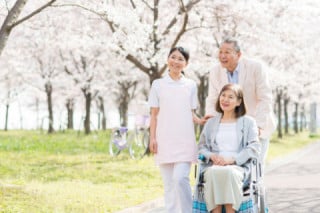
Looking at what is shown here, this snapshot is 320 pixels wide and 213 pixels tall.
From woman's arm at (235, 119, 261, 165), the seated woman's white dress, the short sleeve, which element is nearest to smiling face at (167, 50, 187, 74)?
the short sleeve

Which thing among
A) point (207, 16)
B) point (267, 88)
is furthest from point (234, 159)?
point (207, 16)

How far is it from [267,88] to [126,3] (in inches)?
451

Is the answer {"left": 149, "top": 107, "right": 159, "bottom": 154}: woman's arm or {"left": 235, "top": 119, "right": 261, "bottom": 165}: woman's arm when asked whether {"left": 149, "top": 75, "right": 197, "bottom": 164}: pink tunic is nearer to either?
{"left": 149, "top": 107, "right": 159, "bottom": 154}: woman's arm

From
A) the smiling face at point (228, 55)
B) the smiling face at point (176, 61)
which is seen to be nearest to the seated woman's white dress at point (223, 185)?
the smiling face at point (228, 55)

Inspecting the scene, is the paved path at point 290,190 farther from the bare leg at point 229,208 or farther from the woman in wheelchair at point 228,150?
the bare leg at point 229,208

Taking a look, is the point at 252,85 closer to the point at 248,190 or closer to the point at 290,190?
the point at 248,190

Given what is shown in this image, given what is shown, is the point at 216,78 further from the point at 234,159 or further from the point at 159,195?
the point at 159,195

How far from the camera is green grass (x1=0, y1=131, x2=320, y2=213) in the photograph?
25.5ft

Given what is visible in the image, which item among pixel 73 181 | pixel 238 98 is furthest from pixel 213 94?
pixel 73 181

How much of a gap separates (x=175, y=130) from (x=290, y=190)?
469cm

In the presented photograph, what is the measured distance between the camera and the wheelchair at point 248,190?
4988mm

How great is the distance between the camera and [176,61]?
5688mm

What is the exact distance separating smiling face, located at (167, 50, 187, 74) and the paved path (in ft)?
7.74

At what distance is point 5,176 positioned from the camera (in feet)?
36.6
